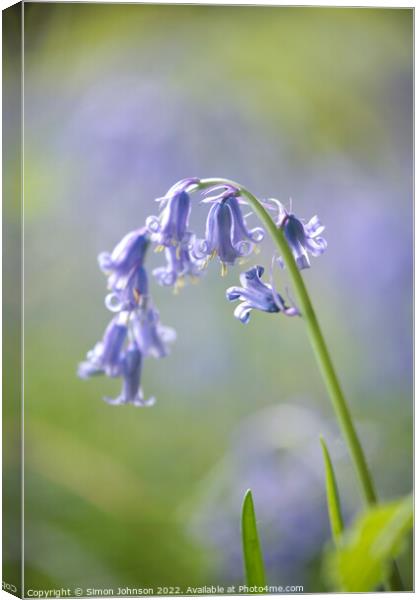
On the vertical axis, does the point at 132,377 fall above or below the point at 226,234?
below

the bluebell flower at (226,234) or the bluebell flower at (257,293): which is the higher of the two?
the bluebell flower at (226,234)

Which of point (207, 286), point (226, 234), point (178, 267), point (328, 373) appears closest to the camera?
point (328, 373)

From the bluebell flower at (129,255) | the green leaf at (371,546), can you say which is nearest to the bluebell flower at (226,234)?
the bluebell flower at (129,255)

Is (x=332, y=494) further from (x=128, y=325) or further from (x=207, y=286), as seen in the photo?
(x=207, y=286)

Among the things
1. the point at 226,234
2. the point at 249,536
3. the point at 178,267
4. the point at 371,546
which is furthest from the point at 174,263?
the point at 371,546

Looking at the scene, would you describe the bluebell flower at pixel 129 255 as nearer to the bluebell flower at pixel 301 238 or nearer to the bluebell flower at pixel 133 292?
the bluebell flower at pixel 133 292

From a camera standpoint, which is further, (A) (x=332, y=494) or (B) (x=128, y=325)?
(B) (x=128, y=325)

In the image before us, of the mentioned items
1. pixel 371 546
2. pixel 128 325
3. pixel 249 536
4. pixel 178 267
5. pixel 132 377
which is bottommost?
pixel 249 536
